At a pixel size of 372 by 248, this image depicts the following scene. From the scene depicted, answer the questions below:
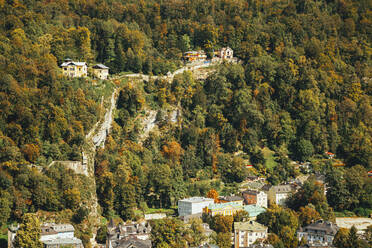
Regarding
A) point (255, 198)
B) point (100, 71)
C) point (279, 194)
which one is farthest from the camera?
point (100, 71)

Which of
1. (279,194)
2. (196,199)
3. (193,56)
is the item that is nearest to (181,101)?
(193,56)

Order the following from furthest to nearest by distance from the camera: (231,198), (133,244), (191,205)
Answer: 1. (231,198)
2. (191,205)
3. (133,244)

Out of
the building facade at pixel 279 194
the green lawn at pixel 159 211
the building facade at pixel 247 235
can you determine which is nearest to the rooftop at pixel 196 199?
the green lawn at pixel 159 211

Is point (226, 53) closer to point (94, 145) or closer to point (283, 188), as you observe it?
point (283, 188)

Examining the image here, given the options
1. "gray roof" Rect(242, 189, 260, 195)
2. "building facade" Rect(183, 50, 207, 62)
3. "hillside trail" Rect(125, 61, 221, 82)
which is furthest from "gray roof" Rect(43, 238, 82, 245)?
"building facade" Rect(183, 50, 207, 62)

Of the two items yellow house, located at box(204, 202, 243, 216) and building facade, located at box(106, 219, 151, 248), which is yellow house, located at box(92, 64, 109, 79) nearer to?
yellow house, located at box(204, 202, 243, 216)

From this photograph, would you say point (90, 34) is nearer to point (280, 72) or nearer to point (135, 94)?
point (135, 94)
